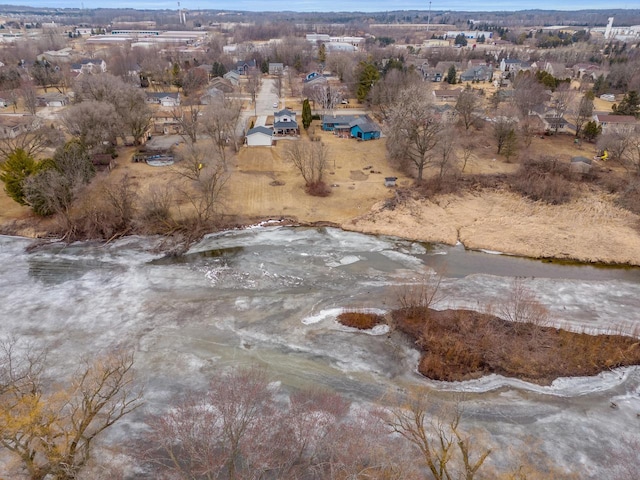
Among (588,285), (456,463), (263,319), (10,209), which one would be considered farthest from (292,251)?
(10,209)

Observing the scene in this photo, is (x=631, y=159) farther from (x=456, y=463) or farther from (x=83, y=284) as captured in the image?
(x=83, y=284)

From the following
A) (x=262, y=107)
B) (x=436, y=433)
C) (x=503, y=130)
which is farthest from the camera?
(x=262, y=107)

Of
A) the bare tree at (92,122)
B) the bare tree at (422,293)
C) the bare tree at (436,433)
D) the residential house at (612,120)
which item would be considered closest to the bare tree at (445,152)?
the bare tree at (422,293)

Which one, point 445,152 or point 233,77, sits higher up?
point 233,77

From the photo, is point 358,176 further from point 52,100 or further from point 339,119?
point 52,100

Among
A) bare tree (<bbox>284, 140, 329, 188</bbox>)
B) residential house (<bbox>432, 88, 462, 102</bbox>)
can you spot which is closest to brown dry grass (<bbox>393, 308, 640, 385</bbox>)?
bare tree (<bbox>284, 140, 329, 188</bbox>)

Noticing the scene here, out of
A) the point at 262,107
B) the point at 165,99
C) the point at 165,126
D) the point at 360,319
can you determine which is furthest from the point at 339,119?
the point at 360,319

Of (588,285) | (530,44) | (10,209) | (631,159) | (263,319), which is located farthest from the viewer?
(530,44)
